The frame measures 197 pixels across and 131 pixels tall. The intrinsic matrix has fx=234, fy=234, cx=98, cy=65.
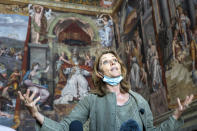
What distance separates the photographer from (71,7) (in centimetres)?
1366

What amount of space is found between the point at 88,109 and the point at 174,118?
32.7 inches

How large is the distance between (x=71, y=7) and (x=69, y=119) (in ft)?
39.8

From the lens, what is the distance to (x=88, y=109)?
7.72 feet

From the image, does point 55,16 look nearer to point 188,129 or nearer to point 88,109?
point 188,129

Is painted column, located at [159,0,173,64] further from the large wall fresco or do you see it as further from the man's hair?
the large wall fresco

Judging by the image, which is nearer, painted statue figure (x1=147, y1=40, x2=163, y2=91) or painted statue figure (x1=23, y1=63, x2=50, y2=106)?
painted statue figure (x1=147, y1=40, x2=163, y2=91)

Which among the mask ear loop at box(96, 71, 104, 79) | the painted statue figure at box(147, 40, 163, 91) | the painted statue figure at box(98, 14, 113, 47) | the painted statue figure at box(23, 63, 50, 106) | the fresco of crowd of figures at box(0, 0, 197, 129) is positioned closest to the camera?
the mask ear loop at box(96, 71, 104, 79)

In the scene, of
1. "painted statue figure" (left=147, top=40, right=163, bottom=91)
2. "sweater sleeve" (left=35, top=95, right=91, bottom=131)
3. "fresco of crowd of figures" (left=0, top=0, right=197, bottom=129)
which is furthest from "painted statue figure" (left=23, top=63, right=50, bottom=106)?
"sweater sleeve" (left=35, top=95, right=91, bottom=131)

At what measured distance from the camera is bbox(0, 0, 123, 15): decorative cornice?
12825mm

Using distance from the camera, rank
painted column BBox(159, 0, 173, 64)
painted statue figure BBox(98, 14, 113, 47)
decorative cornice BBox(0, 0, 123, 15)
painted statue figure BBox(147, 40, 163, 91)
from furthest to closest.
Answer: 1. painted statue figure BBox(98, 14, 113, 47)
2. decorative cornice BBox(0, 0, 123, 15)
3. painted statue figure BBox(147, 40, 163, 91)
4. painted column BBox(159, 0, 173, 64)

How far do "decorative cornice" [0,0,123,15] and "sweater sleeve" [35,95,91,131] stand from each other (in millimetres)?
11036

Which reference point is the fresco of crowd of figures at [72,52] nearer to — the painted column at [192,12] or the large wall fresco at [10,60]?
the large wall fresco at [10,60]

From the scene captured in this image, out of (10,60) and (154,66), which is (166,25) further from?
(10,60)

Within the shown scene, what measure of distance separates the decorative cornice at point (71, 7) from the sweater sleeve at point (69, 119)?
11036mm
